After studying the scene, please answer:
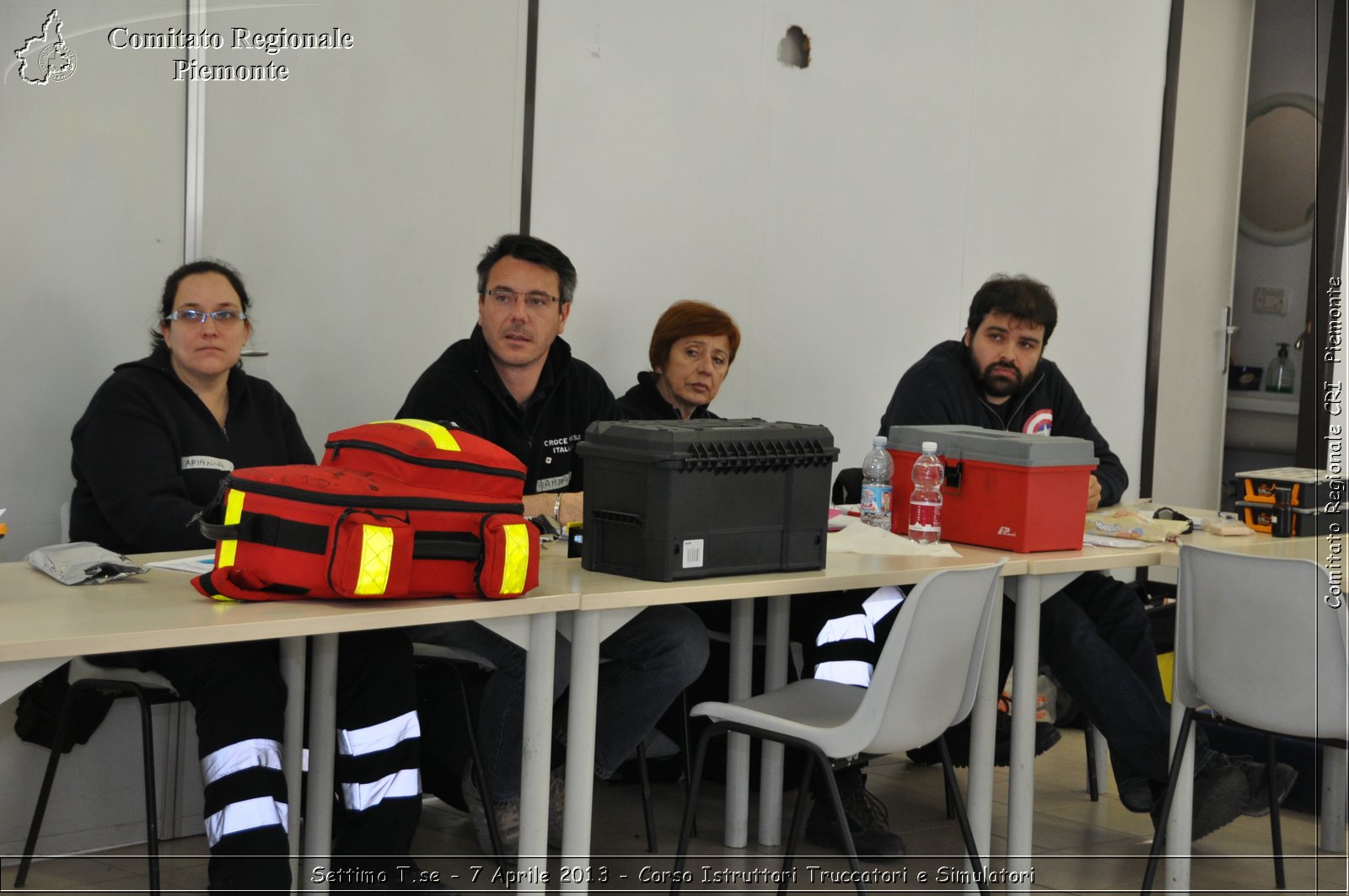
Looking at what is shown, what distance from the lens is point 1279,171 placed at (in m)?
6.29

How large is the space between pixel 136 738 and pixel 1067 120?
4.23 meters

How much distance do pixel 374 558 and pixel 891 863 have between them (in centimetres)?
162

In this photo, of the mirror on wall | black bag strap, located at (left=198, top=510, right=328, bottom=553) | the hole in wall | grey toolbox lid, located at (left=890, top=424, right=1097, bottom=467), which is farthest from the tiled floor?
the mirror on wall

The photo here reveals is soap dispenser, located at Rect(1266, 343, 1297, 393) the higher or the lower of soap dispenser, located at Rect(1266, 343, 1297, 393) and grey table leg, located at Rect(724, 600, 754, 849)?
the higher

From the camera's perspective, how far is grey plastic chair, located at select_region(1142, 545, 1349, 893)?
100 inches

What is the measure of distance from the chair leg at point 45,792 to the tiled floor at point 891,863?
0.10ft

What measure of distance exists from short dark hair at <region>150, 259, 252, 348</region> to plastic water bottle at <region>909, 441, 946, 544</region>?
5.18 feet

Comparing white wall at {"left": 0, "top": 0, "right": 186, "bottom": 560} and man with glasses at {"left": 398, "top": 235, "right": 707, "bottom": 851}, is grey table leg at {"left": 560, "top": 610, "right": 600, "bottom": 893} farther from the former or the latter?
white wall at {"left": 0, "top": 0, "right": 186, "bottom": 560}

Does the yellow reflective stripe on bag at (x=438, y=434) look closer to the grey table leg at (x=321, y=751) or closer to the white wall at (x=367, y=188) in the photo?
the grey table leg at (x=321, y=751)

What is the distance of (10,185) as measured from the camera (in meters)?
3.14

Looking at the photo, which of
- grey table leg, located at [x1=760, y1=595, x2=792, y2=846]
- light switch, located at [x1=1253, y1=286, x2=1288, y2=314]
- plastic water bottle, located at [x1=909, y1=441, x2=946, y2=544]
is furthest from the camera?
light switch, located at [x1=1253, y1=286, x2=1288, y2=314]

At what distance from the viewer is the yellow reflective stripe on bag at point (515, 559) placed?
2178mm

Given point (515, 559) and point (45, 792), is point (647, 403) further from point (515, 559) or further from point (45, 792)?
point (45, 792)

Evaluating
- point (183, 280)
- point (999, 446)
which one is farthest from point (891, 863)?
point (183, 280)
